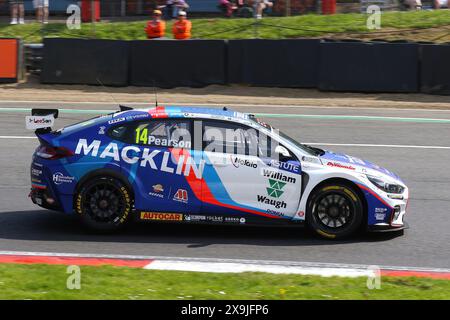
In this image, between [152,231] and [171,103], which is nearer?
[152,231]

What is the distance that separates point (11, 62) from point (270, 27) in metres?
7.99

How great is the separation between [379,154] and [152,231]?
605 centimetres

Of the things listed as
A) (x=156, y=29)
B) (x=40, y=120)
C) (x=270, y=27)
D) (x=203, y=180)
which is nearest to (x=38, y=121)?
(x=40, y=120)

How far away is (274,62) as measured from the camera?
71.5 ft

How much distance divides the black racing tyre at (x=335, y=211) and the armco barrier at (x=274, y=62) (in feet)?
41.1

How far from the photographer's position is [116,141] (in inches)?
369

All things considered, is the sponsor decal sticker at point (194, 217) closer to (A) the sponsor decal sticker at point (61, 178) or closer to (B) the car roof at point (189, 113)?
(B) the car roof at point (189, 113)

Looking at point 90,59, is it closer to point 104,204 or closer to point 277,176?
point 104,204

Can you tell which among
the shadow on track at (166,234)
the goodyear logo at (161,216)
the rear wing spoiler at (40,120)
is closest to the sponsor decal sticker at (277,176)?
the shadow on track at (166,234)

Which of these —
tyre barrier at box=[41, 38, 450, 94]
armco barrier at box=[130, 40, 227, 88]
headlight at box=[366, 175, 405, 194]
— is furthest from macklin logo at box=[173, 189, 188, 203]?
armco barrier at box=[130, 40, 227, 88]

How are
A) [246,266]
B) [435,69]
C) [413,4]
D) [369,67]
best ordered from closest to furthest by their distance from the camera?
[246,266] < [435,69] < [369,67] < [413,4]

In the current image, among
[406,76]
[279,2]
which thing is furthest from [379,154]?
[279,2]

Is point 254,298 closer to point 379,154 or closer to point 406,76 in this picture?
point 379,154

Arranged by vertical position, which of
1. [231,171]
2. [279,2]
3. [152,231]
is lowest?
[152,231]
